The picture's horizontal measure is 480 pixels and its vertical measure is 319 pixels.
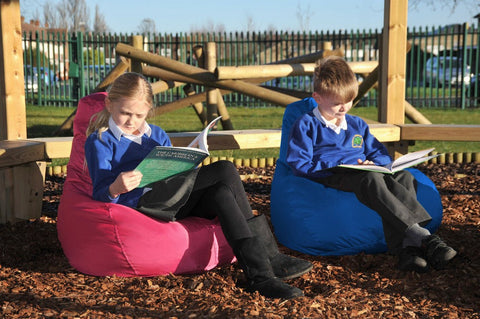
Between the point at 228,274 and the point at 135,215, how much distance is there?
2.12ft

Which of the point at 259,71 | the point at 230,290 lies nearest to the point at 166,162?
the point at 230,290

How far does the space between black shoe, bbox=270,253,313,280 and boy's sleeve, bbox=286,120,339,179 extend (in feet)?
2.20

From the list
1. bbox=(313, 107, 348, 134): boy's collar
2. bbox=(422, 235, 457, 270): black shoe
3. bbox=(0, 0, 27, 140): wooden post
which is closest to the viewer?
bbox=(422, 235, 457, 270): black shoe

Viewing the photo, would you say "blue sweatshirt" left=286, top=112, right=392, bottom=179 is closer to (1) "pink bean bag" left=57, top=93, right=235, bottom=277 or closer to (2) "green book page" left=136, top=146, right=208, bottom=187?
(1) "pink bean bag" left=57, top=93, right=235, bottom=277

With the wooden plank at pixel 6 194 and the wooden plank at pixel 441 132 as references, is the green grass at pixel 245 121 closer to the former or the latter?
the wooden plank at pixel 441 132

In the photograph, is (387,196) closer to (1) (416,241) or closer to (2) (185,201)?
(1) (416,241)

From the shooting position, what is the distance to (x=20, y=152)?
4613 millimetres

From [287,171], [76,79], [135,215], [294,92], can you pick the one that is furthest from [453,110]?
[135,215]

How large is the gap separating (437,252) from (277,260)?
0.91 meters

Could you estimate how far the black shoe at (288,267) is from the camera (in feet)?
11.4

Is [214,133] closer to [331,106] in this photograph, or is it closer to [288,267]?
[331,106]

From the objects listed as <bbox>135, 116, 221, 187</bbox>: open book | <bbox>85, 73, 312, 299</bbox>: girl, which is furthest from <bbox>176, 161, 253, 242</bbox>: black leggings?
<bbox>135, 116, 221, 187</bbox>: open book

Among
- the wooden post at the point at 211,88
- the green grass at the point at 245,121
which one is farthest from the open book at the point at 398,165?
the wooden post at the point at 211,88

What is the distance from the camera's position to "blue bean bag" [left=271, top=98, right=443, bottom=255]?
3.98 meters
